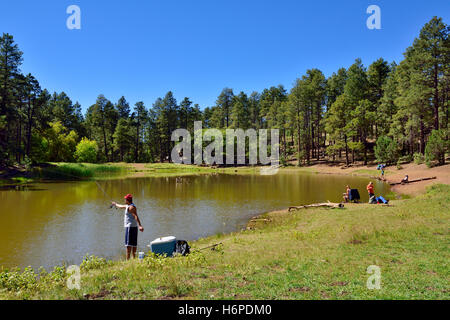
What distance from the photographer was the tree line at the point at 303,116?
39.5m

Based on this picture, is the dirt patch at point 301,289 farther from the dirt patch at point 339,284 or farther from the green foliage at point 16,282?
the green foliage at point 16,282

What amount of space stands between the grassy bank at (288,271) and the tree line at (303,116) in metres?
31.7

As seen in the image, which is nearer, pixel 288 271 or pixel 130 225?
pixel 288 271

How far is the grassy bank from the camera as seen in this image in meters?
5.70

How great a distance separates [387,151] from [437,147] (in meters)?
12.2

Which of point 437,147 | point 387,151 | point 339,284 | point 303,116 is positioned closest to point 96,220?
point 339,284

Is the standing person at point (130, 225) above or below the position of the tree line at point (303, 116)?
below

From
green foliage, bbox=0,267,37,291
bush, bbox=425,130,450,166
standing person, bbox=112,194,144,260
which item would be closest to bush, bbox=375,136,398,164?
bush, bbox=425,130,450,166

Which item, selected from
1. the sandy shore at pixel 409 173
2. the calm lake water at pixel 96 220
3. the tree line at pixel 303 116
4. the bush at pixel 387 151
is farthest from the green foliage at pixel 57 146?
the bush at pixel 387 151

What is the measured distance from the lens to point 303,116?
70.0m

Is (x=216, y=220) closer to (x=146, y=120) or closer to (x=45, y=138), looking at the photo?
(x=45, y=138)

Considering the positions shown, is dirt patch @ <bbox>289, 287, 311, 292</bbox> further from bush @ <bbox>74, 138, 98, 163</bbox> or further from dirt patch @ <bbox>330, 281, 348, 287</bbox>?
bush @ <bbox>74, 138, 98, 163</bbox>

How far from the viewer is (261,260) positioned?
8.28 m

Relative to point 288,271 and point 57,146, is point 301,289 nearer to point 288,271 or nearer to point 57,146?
point 288,271
